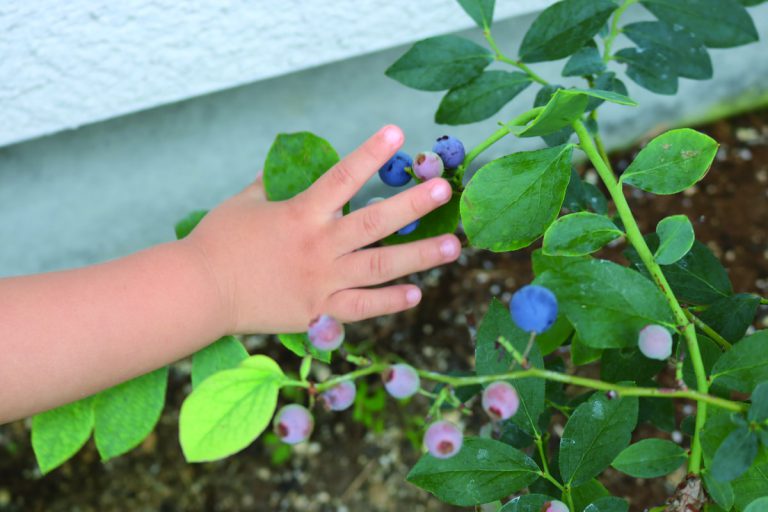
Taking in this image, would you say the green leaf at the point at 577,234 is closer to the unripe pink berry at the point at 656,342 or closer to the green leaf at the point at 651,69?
the unripe pink berry at the point at 656,342

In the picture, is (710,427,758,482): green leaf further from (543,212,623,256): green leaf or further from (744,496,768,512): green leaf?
(543,212,623,256): green leaf

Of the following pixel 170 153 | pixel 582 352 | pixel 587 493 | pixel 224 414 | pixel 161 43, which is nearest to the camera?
pixel 224 414

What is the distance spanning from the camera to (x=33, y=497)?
1.59m

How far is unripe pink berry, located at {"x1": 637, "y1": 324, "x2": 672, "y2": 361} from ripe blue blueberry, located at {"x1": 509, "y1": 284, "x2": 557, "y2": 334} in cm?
8

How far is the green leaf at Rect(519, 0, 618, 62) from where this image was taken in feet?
2.57

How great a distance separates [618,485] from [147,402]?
1.04m

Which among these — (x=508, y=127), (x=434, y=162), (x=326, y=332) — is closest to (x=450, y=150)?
(x=434, y=162)

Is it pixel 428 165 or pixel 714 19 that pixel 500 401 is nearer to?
pixel 428 165

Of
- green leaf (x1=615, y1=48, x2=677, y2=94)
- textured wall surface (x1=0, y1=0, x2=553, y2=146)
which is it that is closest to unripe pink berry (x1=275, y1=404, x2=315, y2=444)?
green leaf (x1=615, y1=48, x2=677, y2=94)

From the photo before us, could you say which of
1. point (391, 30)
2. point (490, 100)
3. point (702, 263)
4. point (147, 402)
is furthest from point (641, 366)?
point (391, 30)

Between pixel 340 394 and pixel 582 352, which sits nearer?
pixel 340 394

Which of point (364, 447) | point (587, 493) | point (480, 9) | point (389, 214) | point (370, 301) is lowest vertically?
point (364, 447)

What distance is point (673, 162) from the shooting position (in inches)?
25.7

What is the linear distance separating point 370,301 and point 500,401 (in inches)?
13.3
